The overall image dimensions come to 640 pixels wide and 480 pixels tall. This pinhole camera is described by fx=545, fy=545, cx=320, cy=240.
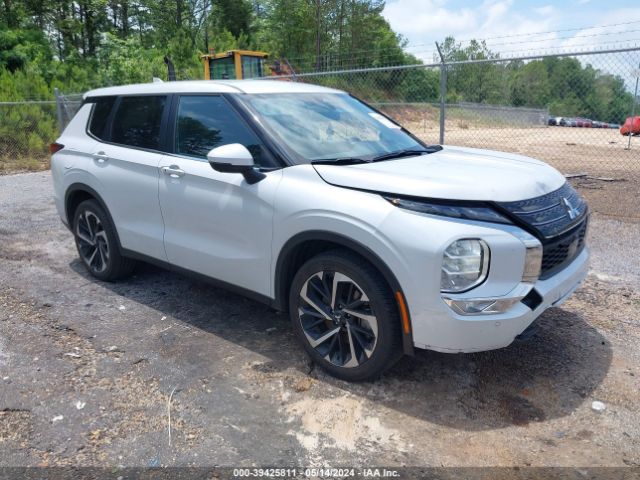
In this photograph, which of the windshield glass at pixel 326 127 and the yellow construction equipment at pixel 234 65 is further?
the yellow construction equipment at pixel 234 65

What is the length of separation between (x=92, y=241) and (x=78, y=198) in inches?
17.3

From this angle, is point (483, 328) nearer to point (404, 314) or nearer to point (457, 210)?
point (404, 314)

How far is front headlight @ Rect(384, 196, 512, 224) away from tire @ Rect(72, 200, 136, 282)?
2891 millimetres

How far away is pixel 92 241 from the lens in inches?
196

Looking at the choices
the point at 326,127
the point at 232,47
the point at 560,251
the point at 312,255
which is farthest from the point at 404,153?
the point at 232,47

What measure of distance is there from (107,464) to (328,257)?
1528 mm

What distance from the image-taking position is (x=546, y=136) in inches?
682

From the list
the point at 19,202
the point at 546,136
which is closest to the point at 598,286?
the point at 19,202

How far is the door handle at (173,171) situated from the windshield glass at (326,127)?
690 millimetres

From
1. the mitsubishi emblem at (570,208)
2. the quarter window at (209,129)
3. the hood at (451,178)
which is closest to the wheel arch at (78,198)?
the quarter window at (209,129)

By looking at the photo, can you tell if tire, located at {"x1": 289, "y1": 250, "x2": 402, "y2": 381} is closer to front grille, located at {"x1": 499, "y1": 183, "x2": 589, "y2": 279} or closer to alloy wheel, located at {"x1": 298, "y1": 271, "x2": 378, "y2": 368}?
alloy wheel, located at {"x1": 298, "y1": 271, "x2": 378, "y2": 368}

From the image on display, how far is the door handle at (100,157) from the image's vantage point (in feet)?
15.0

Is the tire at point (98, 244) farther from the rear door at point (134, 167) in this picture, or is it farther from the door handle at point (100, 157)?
the door handle at point (100, 157)

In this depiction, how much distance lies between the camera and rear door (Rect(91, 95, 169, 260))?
4.19m
